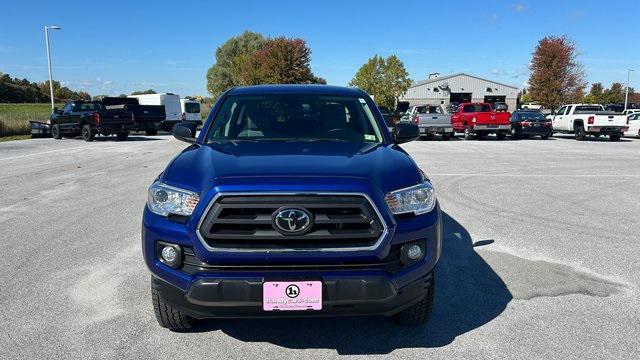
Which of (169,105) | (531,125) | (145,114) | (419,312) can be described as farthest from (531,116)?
(419,312)

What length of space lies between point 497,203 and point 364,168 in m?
5.57

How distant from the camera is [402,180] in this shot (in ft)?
10.3

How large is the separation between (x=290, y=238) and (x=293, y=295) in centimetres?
32

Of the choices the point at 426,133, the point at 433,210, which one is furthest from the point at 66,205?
the point at 426,133

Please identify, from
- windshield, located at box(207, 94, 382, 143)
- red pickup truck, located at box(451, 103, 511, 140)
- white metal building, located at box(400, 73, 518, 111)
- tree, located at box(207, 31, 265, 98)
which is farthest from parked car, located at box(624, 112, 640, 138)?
tree, located at box(207, 31, 265, 98)

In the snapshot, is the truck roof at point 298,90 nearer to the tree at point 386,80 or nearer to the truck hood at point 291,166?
the truck hood at point 291,166

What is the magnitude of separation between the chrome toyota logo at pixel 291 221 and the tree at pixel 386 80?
7294 centimetres

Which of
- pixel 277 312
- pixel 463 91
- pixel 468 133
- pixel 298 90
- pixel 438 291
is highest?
pixel 463 91

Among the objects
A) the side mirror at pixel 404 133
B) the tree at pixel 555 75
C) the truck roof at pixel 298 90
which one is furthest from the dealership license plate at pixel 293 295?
the tree at pixel 555 75

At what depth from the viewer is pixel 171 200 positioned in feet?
9.99

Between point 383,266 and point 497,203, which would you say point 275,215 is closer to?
point 383,266

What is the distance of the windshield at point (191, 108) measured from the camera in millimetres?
35688

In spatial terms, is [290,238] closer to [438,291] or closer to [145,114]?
[438,291]

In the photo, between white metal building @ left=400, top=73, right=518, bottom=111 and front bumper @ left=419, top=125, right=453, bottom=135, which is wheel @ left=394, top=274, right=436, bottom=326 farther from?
white metal building @ left=400, top=73, right=518, bottom=111
